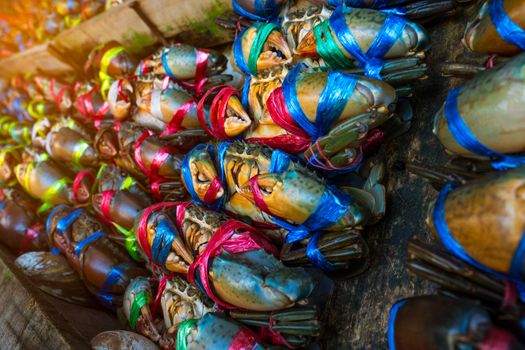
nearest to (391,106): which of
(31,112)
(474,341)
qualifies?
(474,341)

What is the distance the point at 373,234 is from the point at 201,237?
0.84 metres

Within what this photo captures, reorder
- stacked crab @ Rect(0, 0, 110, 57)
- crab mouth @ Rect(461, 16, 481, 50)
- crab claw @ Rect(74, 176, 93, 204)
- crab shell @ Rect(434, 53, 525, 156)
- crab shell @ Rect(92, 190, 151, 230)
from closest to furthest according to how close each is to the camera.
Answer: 1. crab shell @ Rect(434, 53, 525, 156)
2. crab mouth @ Rect(461, 16, 481, 50)
3. crab shell @ Rect(92, 190, 151, 230)
4. crab claw @ Rect(74, 176, 93, 204)
5. stacked crab @ Rect(0, 0, 110, 57)

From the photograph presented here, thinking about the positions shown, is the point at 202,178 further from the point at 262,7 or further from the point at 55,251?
the point at 55,251

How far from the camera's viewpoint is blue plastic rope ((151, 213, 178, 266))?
224 centimetres

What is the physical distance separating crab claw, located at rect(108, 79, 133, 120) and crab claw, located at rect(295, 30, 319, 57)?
4.92 ft

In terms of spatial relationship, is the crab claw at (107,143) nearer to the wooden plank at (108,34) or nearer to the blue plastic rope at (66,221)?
the blue plastic rope at (66,221)

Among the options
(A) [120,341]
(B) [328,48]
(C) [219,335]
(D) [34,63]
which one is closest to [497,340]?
(C) [219,335]

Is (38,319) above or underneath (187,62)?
underneath

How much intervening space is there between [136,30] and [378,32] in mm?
2314

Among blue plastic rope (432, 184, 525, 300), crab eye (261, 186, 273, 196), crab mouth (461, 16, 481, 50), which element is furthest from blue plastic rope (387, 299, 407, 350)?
crab mouth (461, 16, 481, 50)

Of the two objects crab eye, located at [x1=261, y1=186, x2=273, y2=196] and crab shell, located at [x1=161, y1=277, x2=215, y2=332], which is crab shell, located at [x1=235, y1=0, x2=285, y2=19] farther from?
crab shell, located at [x1=161, y1=277, x2=215, y2=332]

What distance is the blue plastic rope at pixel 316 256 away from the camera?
1866 millimetres

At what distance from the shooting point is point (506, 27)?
1.53 meters

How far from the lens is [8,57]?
4570 mm
